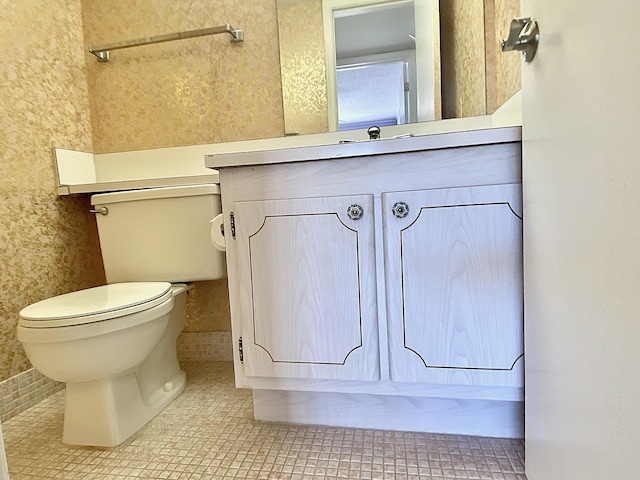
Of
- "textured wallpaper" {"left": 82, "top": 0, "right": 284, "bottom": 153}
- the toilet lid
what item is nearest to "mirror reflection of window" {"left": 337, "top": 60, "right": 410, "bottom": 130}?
"textured wallpaper" {"left": 82, "top": 0, "right": 284, "bottom": 153}

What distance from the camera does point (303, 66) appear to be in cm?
160

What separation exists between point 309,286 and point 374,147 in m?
0.41

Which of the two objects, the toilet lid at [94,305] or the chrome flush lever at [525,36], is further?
the toilet lid at [94,305]

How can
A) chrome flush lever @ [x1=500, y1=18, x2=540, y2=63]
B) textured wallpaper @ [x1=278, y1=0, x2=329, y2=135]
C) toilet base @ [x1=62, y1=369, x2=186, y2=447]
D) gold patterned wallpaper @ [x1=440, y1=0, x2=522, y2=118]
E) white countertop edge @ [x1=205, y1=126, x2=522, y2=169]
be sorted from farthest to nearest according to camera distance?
textured wallpaper @ [x1=278, y1=0, x2=329, y2=135] < gold patterned wallpaper @ [x1=440, y1=0, x2=522, y2=118] < toilet base @ [x1=62, y1=369, x2=186, y2=447] < white countertop edge @ [x1=205, y1=126, x2=522, y2=169] < chrome flush lever @ [x1=500, y1=18, x2=540, y2=63]

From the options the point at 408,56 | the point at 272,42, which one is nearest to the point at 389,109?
the point at 408,56

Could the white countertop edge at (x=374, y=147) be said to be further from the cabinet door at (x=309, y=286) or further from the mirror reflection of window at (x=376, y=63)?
the mirror reflection of window at (x=376, y=63)

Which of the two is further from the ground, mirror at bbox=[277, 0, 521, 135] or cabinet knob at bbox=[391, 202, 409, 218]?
mirror at bbox=[277, 0, 521, 135]

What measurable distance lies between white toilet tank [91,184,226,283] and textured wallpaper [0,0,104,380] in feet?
0.85

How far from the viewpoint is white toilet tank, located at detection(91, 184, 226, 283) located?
4.80 ft

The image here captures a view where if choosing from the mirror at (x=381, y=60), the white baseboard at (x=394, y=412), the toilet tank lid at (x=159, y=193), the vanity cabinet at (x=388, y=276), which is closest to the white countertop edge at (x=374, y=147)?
the vanity cabinet at (x=388, y=276)

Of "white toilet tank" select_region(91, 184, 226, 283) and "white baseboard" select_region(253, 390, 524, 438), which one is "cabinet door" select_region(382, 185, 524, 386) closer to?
"white baseboard" select_region(253, 390, 524, 438)

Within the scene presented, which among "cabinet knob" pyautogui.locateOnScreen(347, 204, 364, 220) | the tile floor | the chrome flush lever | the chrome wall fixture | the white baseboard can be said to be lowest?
the tile floor

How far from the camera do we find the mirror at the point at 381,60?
149 cm

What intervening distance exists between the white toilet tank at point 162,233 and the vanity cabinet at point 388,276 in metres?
0.39
